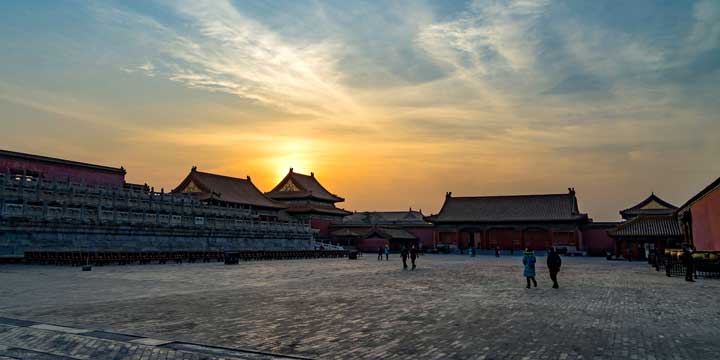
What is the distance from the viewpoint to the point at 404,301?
1172cm

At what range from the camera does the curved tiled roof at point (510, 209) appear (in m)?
56.5

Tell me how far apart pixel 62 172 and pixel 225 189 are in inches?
702

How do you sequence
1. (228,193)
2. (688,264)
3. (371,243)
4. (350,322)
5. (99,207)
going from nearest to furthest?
(350,322) < (688,264) < (99,207) < (228,193) < (371,243)

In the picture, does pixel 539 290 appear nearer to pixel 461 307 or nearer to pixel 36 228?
pixel 461 307

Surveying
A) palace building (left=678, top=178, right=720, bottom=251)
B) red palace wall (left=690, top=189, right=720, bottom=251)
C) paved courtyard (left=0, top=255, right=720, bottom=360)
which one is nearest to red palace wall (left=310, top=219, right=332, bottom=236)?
palace building (left=678, top=178, right=720, bottom=251)

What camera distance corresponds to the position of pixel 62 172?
37438 millimetres

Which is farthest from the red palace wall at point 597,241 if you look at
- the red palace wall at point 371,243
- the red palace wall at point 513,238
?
the red palace wall at point 371,243

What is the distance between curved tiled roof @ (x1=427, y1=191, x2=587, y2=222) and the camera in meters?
56.5

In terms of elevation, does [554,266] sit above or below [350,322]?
above

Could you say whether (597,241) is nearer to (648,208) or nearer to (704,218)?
(648,208)

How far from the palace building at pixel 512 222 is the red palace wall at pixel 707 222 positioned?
81.9 feet

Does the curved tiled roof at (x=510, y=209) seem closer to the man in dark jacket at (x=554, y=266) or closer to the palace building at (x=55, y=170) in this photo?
the palace building at (x=55, y=170)

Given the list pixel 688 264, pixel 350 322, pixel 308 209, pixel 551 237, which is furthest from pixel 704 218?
pixel 308 209

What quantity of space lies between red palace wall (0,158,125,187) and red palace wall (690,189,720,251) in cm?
3904
